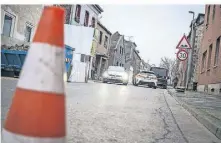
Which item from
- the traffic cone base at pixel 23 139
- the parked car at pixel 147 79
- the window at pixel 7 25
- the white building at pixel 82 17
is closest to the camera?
the traffic cone base at pixel 23 139

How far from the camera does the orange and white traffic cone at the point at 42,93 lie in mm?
1720

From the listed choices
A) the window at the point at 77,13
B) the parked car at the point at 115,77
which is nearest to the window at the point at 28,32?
the parked car at the point at 115,77

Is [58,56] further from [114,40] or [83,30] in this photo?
[114,40]

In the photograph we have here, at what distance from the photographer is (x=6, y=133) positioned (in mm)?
1811

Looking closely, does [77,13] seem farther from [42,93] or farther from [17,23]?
[42,93]

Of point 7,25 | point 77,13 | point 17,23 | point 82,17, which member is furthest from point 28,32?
point 82,17

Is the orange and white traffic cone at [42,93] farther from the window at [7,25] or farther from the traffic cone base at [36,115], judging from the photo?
the window at [7,25]

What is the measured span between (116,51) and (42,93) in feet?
145

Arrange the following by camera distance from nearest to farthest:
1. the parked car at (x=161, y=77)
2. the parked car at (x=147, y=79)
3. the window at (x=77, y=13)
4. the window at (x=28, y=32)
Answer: the window at (x=28, y=32), the parked car at (x=147, y=79), the window at (x=77, y=13), the parked car at (x=161, y=77)

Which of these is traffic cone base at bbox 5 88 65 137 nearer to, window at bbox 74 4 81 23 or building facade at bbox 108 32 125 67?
A: window at bbox 74 4 81 23

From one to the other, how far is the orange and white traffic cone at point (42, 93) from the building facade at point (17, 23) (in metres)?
13.0

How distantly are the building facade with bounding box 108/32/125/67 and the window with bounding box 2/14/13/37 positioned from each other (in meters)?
27.8

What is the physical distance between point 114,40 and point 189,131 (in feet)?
144

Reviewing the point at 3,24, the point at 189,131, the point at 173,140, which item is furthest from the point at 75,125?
the point at 3,24
